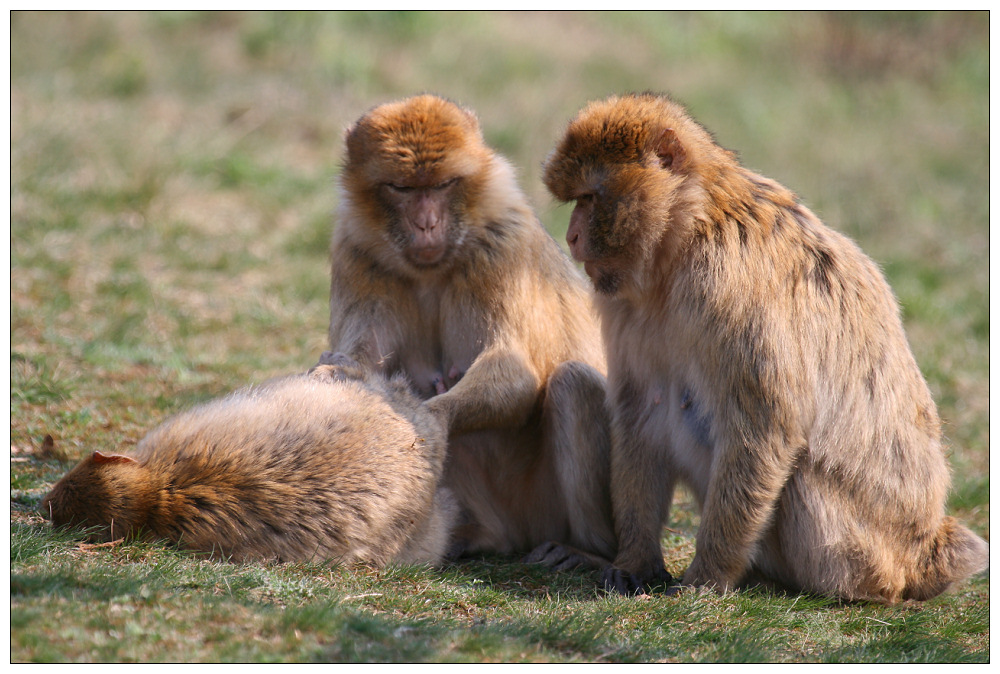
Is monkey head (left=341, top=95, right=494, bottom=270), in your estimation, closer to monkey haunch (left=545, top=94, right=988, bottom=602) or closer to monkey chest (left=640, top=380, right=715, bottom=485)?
monkey haunch (left=545, top=94, right=988, bottom=602)

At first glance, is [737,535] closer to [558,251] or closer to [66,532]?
[558,251]

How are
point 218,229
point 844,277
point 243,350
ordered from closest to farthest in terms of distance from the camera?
point 844,277, point 243,350, point 218,229

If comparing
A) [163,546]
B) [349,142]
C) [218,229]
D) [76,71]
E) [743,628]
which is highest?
[76,71]

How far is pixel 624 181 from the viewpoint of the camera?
14.7 ft

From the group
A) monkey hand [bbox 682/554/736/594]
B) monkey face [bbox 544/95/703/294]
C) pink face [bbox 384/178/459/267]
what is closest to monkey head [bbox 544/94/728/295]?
monkey face [bbox 544/95/703/294]

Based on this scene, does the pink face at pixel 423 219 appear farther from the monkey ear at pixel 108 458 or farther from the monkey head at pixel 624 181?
the monkey ear at pixel 108 458

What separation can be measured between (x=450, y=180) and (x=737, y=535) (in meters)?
2.09

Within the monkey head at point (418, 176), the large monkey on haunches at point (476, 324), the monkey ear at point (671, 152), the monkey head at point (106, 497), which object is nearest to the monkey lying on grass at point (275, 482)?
the monkey head at point (106, 497)

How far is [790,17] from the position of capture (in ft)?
59.8

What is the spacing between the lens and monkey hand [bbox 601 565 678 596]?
4750 mm

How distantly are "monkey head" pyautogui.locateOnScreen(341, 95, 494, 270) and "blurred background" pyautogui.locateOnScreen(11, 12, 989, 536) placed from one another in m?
0.66

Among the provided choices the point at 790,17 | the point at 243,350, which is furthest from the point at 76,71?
the point at 790,17

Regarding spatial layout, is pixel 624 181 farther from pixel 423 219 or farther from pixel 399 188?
pixel 399 188

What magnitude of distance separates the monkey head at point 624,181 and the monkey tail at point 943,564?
1873 millimetres
